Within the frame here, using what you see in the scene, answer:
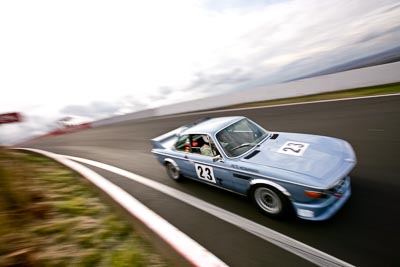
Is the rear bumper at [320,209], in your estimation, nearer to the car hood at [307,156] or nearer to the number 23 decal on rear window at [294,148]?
the car hood at [307,156]

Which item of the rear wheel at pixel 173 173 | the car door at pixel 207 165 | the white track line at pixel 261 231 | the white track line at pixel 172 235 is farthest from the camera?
the rear wheel at pixel 173 173

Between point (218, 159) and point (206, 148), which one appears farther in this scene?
point (206, 148)

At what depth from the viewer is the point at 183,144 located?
449 centimetres

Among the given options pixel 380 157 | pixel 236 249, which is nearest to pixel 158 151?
pixel 236 249

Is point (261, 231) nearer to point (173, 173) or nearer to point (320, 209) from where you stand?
point (320, 209)

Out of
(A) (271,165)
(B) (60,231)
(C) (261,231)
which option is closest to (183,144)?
(A) (271,165)

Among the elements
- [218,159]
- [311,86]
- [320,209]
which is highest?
[311,86]

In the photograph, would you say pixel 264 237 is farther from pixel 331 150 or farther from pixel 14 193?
pixel 14 193

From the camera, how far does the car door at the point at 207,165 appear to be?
3.58 m

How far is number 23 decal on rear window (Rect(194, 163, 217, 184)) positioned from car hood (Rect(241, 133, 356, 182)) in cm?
67

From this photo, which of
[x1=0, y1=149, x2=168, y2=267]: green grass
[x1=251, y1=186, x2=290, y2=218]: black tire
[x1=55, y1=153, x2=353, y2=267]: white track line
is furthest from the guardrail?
[x1=0, y1=149, x2=168, y2=267]: green grass

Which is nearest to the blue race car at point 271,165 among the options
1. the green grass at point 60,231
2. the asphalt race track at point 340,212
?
the asphalt race track at point 340,212

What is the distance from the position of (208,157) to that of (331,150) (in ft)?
6.13

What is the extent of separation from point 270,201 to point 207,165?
1162 millimetres
